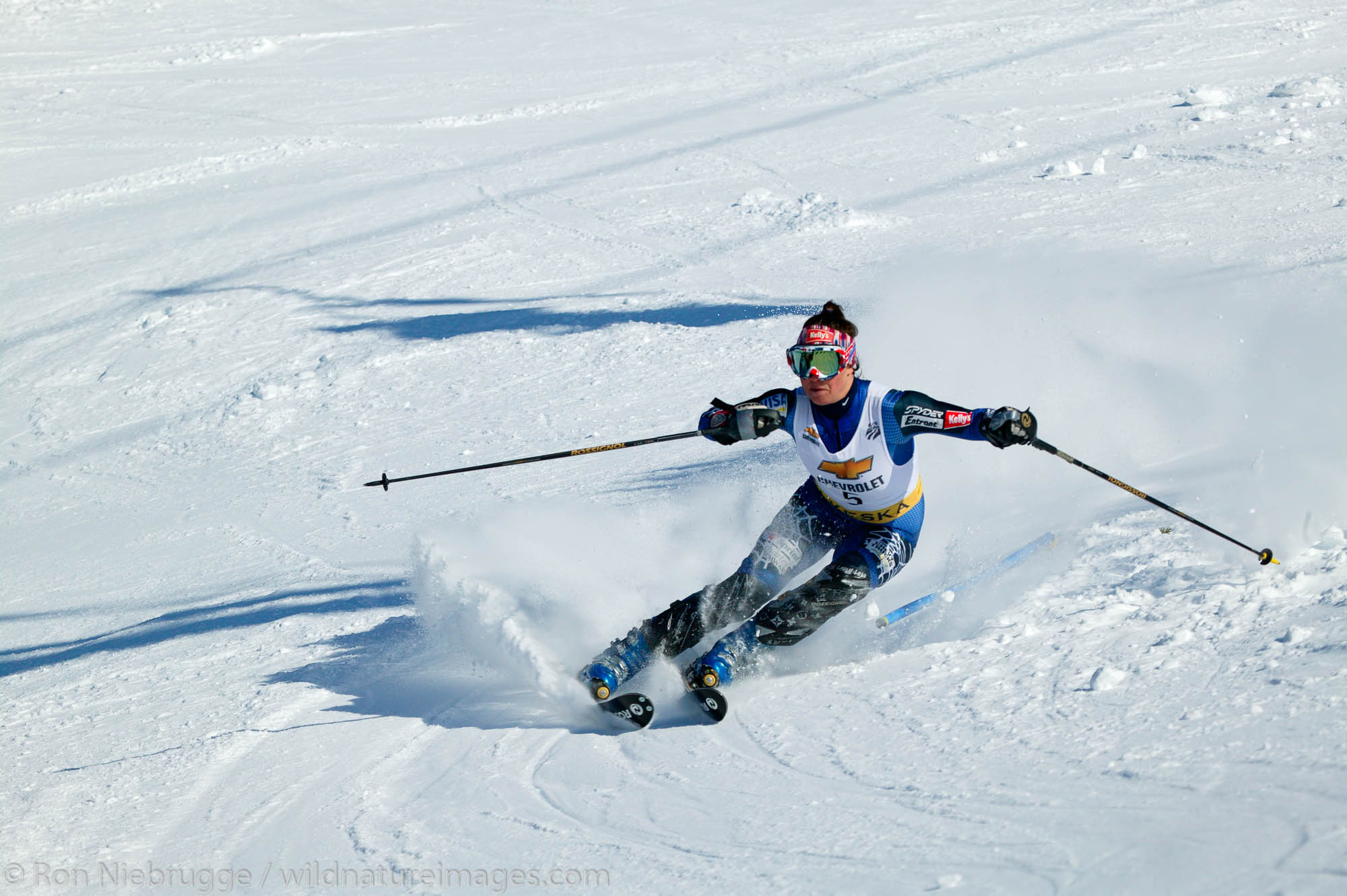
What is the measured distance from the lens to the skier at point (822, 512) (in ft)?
15.1

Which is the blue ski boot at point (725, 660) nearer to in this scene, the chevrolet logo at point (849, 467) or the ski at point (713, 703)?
the ski at point (713, 703)

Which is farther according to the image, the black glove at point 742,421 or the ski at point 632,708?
the black glove at point 742,421

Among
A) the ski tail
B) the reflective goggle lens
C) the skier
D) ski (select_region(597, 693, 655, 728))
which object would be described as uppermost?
the reflective goggle lens

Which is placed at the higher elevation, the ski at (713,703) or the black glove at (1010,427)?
the black glove at (1010,427)

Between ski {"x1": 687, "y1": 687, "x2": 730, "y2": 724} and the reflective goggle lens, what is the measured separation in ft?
4.15

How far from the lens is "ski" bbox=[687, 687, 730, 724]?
4.39 meters

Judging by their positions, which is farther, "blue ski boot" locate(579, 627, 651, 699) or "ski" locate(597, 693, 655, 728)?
"blue ski boot" locate(579, 627, 651, 699)

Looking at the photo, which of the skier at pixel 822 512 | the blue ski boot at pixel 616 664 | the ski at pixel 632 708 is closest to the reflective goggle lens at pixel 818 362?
the skier at pixel 822 512

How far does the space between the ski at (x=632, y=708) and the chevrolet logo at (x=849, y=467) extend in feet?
3.98

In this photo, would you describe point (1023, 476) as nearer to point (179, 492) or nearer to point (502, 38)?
point (179, 492)

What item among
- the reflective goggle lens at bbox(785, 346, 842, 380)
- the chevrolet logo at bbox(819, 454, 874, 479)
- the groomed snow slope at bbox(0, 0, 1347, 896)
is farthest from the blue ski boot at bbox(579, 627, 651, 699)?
the reflective goggle lens at bbox(785, 346, 842, 380)

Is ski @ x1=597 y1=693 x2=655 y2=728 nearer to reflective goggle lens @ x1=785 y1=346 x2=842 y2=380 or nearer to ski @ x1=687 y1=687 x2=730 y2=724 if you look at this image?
ski @ x1=687 y1=687 x2=730 y2=724

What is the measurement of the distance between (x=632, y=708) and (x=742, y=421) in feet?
4.24

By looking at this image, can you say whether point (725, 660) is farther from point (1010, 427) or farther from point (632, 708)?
point (1010, 427)
